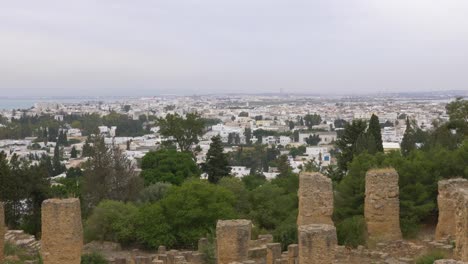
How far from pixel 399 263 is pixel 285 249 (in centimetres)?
415

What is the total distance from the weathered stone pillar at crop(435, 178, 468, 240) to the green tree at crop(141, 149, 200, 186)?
20691 millimetres

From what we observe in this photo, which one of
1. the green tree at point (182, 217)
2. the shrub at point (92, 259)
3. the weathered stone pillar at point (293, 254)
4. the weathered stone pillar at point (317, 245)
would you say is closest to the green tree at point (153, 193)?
the green tree at point (182, 217)

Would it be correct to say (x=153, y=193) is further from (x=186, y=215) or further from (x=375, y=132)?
(x=375, y=132)

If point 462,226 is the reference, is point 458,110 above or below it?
above

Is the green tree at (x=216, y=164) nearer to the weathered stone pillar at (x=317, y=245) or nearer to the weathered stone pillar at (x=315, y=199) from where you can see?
the weathered stone pillar at (x=315, y=199)

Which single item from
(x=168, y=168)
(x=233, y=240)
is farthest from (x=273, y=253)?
(x=168, y=168)

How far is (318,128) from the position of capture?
456 feet

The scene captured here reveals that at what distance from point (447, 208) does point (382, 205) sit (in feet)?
5.87

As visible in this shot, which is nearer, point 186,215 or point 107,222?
point 186,215

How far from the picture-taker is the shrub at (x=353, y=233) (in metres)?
16.9

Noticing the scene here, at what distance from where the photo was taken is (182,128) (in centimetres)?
4491

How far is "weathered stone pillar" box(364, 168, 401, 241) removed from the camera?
17.0m

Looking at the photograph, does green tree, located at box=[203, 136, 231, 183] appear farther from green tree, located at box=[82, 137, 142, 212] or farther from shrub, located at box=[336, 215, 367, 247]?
shrub, located at box=[336, 215, 367, 247]

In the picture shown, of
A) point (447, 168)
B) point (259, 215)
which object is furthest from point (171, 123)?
point (447, 168)
